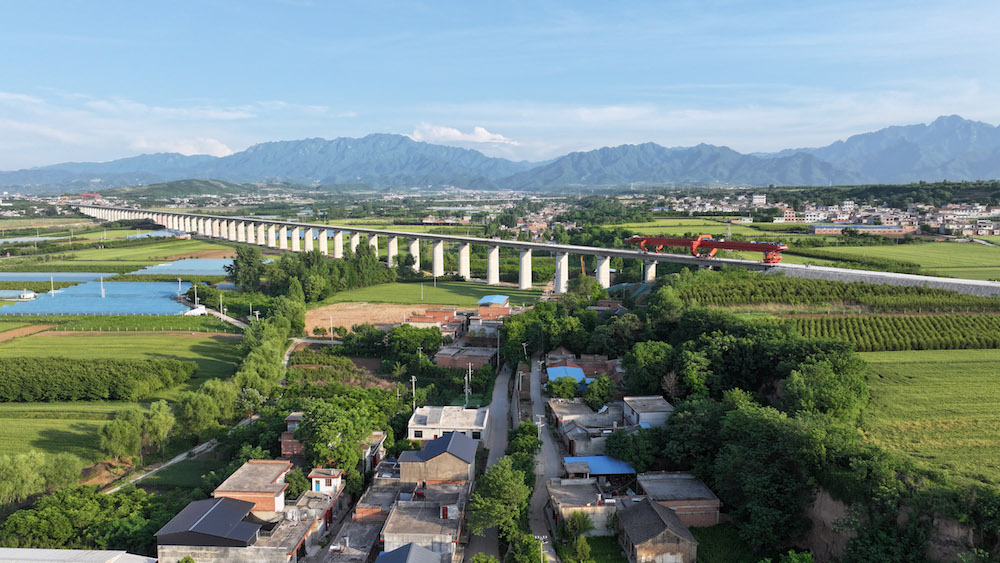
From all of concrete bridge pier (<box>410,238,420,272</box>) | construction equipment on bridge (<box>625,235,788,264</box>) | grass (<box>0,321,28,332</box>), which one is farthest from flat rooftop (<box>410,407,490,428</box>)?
concrete bridge pier (<box>410,238,420,272</box>)

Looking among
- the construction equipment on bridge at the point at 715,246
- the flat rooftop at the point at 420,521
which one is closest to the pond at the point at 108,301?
the construction equipment on bridge at the point at 715,246

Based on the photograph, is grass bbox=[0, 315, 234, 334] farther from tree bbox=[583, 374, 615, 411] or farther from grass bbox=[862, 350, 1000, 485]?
grass bbox=[862, 350, 1000, 485]

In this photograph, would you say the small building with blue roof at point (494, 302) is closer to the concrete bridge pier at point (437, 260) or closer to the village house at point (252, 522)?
the concrete bridge pier at point (437, 260)

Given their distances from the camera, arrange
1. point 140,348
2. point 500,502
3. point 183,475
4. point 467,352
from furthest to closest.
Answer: point 140,348, point 467,352, point 183,475, point 500,502

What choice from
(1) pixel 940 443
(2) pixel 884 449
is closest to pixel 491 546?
(2) pixel 884 449

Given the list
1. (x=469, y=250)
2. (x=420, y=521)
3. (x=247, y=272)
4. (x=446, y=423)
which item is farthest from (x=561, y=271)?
(x=420, y=521)

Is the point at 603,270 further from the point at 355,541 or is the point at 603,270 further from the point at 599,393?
the point at 355,541
